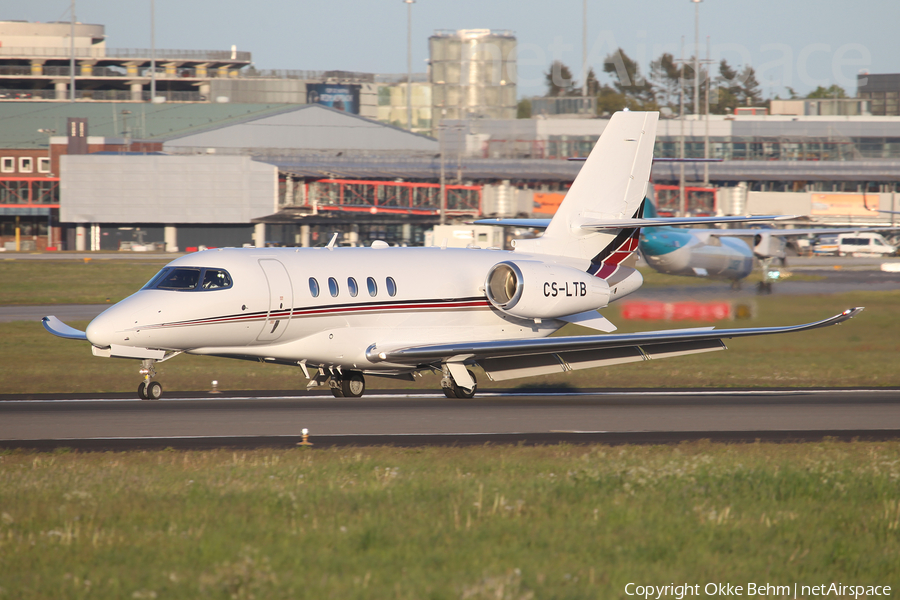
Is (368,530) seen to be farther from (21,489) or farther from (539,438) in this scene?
(539,438)

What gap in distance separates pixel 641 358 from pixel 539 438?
6.21m

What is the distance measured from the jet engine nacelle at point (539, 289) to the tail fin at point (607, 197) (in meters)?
1.27

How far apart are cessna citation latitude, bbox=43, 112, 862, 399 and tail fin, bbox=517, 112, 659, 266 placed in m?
0.03

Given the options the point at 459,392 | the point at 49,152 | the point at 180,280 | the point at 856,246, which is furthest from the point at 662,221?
the point at 49,152

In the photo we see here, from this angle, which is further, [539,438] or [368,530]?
[539,438]

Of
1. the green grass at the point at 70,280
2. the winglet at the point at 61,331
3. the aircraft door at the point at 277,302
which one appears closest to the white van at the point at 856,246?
the green grass at the point at 70,280

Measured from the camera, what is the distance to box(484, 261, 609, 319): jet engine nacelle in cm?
2422

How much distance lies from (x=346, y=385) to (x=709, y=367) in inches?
510

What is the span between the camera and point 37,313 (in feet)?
151

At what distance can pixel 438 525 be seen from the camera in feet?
33.7

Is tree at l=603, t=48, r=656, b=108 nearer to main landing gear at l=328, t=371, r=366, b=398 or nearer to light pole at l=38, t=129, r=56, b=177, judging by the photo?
light pole at l=38, t=129, r=56, b=177

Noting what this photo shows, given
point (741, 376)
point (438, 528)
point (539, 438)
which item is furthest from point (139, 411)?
point (741, 376)

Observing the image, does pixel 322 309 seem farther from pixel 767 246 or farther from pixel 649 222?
pixel 767 246

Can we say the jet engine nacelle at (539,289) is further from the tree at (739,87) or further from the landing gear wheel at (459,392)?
the tree at (739,87)
